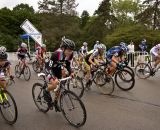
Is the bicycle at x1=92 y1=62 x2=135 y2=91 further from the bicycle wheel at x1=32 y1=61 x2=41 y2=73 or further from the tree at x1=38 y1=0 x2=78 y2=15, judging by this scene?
the tree at x1=38 y1=0 x2=78 y2=15

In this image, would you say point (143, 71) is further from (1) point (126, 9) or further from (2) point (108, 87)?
(1) point (126, 9)

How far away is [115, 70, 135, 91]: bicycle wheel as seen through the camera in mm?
12195

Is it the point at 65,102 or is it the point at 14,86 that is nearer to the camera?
the point at 65,102

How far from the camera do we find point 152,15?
60562 millimetres

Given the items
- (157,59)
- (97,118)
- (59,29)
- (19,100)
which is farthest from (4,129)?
(59,29)

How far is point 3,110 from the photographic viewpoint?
8203 millimetres

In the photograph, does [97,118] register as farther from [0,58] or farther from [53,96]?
[0,58]

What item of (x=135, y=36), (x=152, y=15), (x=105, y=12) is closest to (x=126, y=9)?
(x=105, y=12)

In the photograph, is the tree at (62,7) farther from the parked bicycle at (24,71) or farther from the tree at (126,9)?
the parked bicycle at (24,71)

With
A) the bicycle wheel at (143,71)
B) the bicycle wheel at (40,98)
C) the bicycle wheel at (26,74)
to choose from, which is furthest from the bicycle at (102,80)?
the bicycle wheel at (26,74)

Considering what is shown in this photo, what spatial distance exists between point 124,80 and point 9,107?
18.2 feet

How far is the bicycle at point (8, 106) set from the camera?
7.83 meters

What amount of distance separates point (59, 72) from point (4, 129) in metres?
1.79

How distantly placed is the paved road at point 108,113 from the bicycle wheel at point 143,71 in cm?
269
